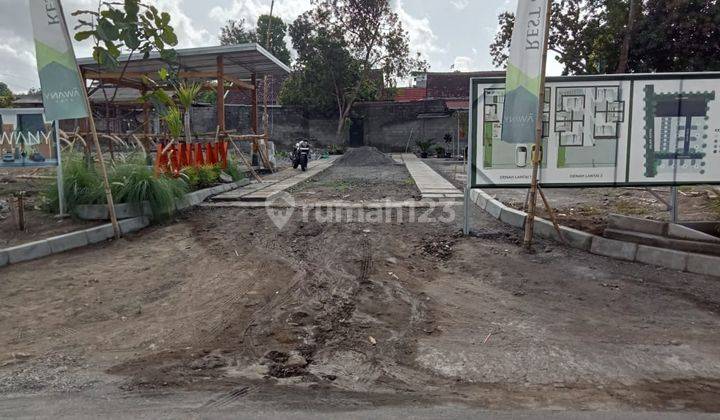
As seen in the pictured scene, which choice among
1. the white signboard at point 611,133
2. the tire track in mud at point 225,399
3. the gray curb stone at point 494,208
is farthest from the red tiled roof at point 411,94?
the tire track in mud at point 225,399

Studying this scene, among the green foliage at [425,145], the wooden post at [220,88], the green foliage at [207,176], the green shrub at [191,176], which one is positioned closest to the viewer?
the green shrub at [191,176]

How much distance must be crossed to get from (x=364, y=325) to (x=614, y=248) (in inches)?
153

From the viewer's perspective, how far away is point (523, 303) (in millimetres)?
5246

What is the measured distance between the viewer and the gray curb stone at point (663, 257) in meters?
6.19

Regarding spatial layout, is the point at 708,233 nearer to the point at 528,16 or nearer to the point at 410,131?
the point at 528,16

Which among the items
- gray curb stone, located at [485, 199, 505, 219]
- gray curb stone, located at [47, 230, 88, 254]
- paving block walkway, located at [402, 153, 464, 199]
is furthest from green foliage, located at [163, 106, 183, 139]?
gray curb stone, located at [485, 199, 505, 219]

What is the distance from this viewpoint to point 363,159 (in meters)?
23.3

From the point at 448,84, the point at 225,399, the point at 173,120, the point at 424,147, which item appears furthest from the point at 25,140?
the point at 448,84

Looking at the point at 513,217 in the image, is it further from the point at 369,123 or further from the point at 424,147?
the point at 369,123

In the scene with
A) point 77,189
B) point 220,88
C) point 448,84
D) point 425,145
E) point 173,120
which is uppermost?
point 448,84

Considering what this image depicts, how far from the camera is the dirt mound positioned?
22.1 m

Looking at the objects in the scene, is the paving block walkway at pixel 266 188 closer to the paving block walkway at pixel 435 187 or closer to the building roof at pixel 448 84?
the paving block walkway at pixel 435 187

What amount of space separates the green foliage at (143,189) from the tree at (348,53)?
23811 mm

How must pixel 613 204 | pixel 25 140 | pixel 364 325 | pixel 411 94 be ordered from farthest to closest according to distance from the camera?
pixel 411 94, pixel 613 204, pixel 25 140, pixel 364 325
